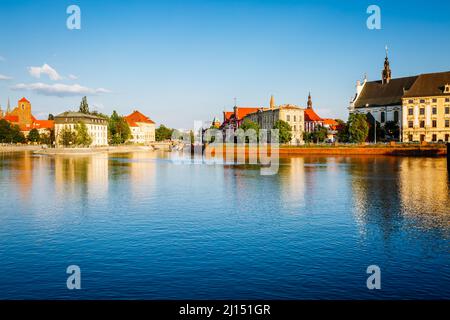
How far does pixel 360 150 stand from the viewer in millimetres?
93125

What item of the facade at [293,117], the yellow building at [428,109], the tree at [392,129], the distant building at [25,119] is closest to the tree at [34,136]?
the distant building at [25,119]

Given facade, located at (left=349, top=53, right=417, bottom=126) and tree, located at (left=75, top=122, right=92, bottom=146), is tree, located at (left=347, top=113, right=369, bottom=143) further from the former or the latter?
tree, located at (left=75, top=122, right=92, bottom=146)

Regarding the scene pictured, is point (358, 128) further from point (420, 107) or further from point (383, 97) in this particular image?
point (383, 97)

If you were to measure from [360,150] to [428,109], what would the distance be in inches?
863

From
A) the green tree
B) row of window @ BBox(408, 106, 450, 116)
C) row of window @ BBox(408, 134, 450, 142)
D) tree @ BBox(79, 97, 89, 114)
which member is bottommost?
row of window @ BBox(408, 134, 450, 142)

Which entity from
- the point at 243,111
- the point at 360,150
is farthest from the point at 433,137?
the point at 243,111

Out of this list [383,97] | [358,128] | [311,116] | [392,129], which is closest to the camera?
[358,128]

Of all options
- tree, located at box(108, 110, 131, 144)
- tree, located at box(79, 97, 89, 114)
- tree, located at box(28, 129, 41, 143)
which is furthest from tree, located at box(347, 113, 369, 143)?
tree, located at box(28, 129, 41, 143)

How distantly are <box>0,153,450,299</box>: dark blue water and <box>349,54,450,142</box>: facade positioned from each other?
71331 millimetres

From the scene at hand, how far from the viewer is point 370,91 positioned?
12356 centimetres

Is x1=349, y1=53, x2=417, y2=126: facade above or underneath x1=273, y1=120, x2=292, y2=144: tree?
above

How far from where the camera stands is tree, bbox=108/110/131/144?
158m

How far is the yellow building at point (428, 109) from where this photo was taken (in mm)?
99531
